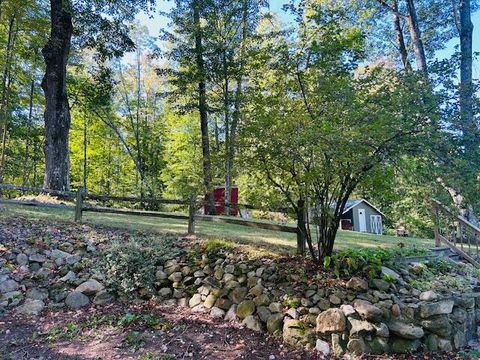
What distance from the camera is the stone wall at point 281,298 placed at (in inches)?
169

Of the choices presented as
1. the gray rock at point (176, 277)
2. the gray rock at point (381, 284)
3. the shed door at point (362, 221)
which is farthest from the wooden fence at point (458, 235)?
the shed door at point (362, 221)

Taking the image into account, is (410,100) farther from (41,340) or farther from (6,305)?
(6,305)

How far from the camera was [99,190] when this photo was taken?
24812 mm

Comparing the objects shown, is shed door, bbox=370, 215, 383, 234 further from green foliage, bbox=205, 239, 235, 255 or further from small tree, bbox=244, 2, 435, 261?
green foliage, bbox=205, 239, 235, 255

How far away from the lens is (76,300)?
16.9ft

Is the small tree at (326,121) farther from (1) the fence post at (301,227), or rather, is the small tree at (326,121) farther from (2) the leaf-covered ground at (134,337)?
(2) the leaf-covered ground at (134,337)

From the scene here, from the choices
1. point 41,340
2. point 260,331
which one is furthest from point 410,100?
point 41,340

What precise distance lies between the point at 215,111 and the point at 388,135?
27.6 ft

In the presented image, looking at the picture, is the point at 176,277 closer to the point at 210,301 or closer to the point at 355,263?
the point at 210,301

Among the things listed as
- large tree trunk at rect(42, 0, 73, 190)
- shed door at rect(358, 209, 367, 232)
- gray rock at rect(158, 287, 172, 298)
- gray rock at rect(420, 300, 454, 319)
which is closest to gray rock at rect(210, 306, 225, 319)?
gray rock at rect(158, 287, 172, 298)

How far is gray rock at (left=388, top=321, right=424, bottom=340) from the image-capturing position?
427 cm

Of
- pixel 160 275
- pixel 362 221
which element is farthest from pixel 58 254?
pixel 362 221

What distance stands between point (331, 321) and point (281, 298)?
0.79 m

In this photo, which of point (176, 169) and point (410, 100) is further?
point (176, 169)
